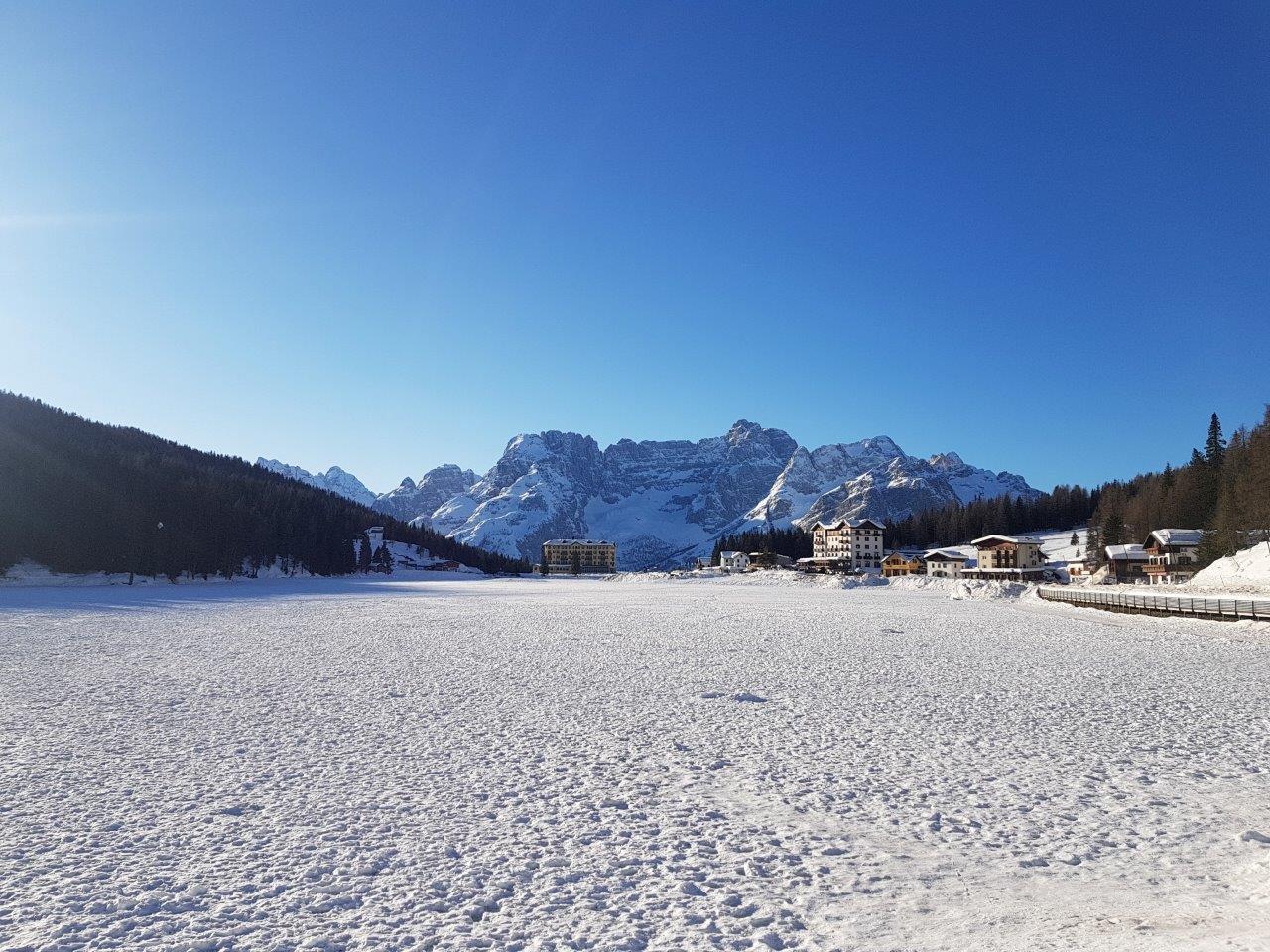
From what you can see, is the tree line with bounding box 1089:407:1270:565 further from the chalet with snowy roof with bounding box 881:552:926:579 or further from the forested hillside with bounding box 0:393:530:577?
the forested hillside with bounding box 0:393:530:577

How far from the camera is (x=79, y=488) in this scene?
98562 millimetres

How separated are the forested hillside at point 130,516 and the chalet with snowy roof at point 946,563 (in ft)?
383

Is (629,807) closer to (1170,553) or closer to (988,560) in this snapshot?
(1170,553)

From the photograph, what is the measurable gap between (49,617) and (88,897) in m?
42.6

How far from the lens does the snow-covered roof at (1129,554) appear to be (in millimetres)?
90350

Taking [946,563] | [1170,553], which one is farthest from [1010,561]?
[1170,553]

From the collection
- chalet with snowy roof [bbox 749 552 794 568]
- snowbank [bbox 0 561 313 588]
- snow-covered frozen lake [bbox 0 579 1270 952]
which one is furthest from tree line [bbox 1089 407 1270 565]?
snowbank [bbox 0 561 313 588]

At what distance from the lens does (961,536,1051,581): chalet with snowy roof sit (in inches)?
4737

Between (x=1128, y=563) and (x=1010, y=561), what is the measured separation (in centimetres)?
3464

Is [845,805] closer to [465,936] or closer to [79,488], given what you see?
[465,936]

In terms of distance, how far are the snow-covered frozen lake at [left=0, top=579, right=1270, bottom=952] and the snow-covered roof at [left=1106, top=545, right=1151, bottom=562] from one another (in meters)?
80.5

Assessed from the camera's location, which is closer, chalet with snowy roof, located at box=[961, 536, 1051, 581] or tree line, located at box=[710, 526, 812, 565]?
chalet with snowy roof, located at box=[961, 536, 1051, 581]

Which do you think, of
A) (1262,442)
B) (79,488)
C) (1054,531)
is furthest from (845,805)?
(1054,531)

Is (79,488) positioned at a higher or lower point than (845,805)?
higher
